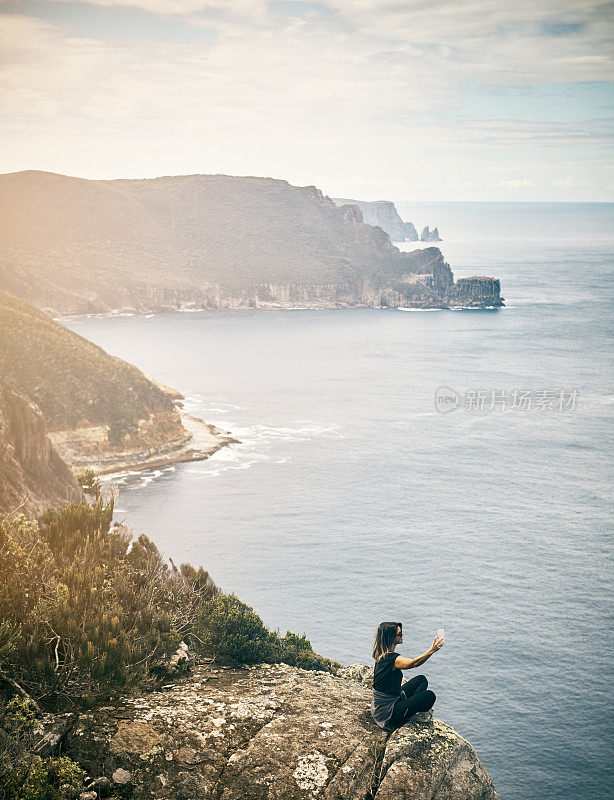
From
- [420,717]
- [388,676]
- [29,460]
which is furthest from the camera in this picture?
[29,460]

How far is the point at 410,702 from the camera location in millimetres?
13094

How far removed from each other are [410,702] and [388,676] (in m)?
0.58

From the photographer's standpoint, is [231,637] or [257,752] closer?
[257,752]

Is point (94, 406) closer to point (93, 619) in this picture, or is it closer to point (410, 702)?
point (93, 619)

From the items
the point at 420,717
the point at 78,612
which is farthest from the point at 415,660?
the point at 78,612

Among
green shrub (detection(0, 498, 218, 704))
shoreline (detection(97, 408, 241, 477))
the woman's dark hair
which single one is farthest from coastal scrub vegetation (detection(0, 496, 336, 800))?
shoreline (detection(97, 408, 241, 477))

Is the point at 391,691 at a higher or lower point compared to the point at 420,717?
higher

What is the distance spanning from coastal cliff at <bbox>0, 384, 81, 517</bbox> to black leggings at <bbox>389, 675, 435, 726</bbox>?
81.1 feet

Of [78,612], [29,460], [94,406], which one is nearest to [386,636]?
[78,612]

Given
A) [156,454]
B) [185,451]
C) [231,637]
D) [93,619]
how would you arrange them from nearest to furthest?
[93,619] → [231,637] → [156,454] → [185,451]

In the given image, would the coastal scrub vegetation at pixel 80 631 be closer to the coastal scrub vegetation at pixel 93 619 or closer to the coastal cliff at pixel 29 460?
the coastal scrub vegetation at pixel 93 619

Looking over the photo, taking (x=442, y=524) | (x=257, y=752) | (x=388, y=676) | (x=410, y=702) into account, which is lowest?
(x=442, y=524)

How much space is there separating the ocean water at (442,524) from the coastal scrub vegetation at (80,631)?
19966 millimetres

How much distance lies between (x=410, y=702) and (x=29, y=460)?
3196 centimetres
